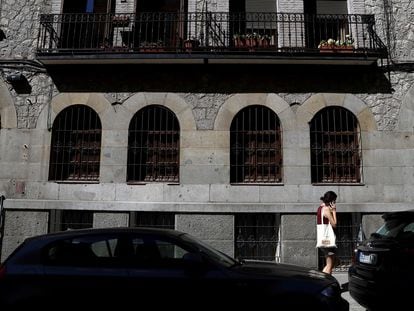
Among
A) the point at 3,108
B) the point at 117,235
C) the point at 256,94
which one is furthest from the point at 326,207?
the point at 3,108

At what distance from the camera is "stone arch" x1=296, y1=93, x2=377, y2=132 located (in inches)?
461

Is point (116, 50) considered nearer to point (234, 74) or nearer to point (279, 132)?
point (234, 74)

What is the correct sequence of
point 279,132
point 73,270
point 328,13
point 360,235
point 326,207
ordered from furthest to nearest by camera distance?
point 328,13 < point 279,132 < point 360,235 < point 326,207 < point 73,270

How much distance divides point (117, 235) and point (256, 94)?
725cm

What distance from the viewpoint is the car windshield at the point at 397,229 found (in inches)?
241

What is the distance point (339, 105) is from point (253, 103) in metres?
2.29

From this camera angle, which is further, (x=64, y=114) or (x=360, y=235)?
(x=64, y=114)

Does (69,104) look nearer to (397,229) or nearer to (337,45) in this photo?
(337,45)

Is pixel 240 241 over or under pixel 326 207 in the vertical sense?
under

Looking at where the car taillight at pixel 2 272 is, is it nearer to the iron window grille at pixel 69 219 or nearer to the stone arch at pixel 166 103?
the iron window grille at pixel 69 219

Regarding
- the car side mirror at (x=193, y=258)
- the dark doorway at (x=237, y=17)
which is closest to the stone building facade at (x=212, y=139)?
the dark doorway at (x=237, y=17)

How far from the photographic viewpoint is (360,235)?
10992 mm

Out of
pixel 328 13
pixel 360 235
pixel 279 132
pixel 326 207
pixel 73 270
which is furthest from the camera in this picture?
pixel 328 13

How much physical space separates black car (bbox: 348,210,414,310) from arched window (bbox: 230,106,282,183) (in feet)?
16.2
